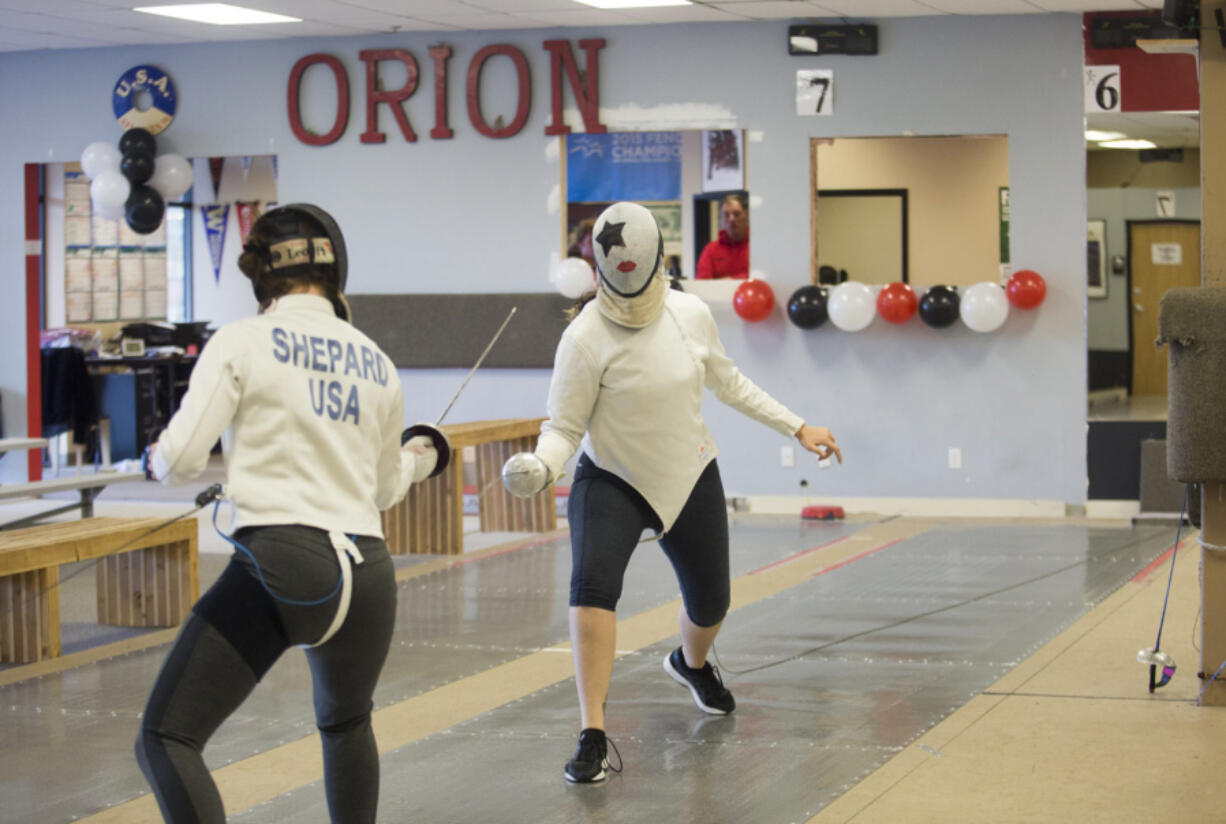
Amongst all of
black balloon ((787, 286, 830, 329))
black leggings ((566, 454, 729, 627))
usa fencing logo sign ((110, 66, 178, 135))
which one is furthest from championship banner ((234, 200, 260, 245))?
black leggings ((566, 454, 729, 627))

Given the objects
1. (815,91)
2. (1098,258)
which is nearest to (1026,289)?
(815,91)

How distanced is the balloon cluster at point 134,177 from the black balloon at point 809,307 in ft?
13.6

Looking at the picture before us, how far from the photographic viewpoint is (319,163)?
9312mm

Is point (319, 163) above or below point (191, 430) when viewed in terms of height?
above

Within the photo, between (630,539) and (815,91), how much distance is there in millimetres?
5562

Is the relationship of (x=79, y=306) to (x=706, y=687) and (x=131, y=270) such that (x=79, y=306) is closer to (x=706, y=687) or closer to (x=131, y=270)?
(x=131, y=270)

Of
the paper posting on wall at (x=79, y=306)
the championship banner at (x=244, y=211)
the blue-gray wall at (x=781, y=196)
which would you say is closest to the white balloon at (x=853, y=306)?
the blue-gray wall at (x=781, y=196)

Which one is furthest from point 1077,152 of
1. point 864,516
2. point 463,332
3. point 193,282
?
point 193,282

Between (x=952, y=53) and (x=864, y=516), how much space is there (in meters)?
2.73

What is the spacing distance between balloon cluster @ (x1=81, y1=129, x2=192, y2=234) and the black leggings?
666 centimetres

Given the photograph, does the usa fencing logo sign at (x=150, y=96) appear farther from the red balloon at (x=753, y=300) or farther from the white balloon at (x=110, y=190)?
the red balloon at (x=753, y=300)

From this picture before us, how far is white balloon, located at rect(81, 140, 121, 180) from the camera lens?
9.44 m

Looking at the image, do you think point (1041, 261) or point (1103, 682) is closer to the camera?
point (1103, 682)

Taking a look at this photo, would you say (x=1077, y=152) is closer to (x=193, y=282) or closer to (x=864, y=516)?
(x=864, y=516)
